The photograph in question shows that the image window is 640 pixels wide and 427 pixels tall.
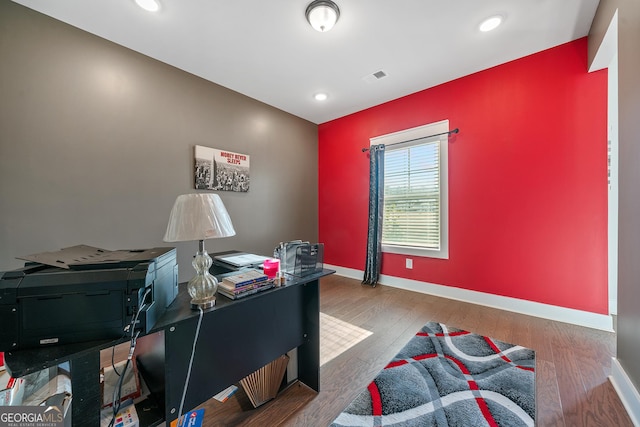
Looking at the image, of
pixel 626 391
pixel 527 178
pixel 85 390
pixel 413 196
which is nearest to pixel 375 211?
pixel 413 196

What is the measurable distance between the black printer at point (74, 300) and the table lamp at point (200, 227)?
0.15m

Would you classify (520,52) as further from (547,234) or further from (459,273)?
(459,273)

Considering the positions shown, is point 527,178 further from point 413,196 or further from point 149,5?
point 149,5

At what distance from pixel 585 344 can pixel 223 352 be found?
272cm

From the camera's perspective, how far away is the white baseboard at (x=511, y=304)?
7.22ft

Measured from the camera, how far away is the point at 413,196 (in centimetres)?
331

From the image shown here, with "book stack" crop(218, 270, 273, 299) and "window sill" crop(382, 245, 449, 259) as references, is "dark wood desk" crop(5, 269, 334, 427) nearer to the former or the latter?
"book stack" crop(218, 270, 273, 299)

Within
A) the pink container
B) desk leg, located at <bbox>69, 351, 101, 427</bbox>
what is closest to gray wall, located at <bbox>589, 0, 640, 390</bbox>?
the pink container

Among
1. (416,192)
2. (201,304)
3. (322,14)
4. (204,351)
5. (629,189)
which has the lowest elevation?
(204,351)

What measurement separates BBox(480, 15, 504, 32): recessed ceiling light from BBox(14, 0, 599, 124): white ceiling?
0.20ft

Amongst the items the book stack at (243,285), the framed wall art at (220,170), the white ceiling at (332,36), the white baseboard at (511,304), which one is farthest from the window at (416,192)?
the book stack at (243,285)

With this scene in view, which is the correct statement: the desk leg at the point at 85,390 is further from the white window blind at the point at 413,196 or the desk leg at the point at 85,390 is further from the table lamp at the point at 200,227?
the white window blind at the point at 413,196

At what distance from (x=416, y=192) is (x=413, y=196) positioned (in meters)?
0.07

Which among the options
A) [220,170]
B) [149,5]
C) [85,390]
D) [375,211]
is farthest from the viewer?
[375,211]
